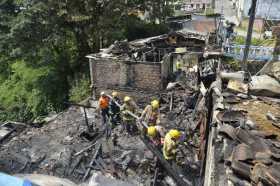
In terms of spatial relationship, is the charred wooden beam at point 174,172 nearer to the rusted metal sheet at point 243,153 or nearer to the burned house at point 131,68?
the rusted metal sheet at point 243,153

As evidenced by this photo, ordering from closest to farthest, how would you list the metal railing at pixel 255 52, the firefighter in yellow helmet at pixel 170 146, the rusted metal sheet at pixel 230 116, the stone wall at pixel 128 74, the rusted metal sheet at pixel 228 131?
1. the rusted metal sheet at pixel 228 131
2. the rusted metal sheet at pixel 230 116
3. the firefighter in yellow helmet at pixel 170 146
4. the metal railing at pixel 255 52
5. the stone wall at pixel 128 74

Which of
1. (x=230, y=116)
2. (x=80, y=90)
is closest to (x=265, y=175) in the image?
(x=230, y=116)

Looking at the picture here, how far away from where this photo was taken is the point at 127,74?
51.1ft

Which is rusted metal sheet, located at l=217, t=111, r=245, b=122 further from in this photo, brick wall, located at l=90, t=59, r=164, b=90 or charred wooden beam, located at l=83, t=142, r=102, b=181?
brick wall, located at l=90, t=59, r=164, b=90

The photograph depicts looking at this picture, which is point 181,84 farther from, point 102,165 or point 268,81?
point 268,81

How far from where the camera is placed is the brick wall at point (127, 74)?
15.2m

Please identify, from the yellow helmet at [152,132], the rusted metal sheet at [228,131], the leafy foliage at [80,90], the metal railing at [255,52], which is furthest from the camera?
the leafy foliage at [80,90]

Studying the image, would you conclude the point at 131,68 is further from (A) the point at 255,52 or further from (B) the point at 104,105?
(A) the point at 255,52

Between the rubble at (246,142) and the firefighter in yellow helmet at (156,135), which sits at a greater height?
the rubble at (246,142)

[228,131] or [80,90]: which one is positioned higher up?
[228,131]

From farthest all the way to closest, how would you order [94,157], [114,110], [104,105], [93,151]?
[114,110], [104,105], [93,151], [94,157]

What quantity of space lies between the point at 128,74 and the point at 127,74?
0.05 m

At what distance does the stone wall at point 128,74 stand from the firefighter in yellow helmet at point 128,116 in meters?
3.52

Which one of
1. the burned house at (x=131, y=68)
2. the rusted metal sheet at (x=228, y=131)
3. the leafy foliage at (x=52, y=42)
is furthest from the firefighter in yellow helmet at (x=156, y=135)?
the leafy foliage at (x=52, y=42)
